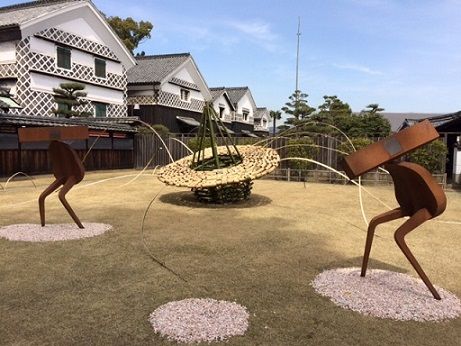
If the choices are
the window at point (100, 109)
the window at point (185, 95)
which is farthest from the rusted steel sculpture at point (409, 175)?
the window at point (185, 95)

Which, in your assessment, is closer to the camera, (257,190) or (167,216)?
(167,216)

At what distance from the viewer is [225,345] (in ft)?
10.1

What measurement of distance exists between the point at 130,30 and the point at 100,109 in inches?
517

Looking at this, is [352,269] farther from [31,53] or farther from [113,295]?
[31,53]

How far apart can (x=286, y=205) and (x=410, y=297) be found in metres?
6.35

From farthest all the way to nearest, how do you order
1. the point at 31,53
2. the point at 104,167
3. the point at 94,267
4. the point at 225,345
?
the point at 104,167
the point at 31,53
the point at 94,267
the point at 225,345

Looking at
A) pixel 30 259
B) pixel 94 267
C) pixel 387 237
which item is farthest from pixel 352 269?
pixel 30 259

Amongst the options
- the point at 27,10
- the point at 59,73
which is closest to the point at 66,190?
the point at 59,73

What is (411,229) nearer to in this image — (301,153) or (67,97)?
(301,153)

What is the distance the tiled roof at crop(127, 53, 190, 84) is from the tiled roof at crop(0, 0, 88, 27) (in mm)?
7684

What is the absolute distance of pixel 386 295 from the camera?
4.09 meters

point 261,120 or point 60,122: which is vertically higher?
point 261,120

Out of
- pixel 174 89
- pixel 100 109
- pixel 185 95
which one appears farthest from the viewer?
pixel 185 95

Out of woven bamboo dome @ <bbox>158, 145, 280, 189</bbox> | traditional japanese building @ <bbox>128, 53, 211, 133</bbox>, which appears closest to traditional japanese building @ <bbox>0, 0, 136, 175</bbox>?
traditional japanese building @ <bbox>128, 53, 211, 133</bbox>
